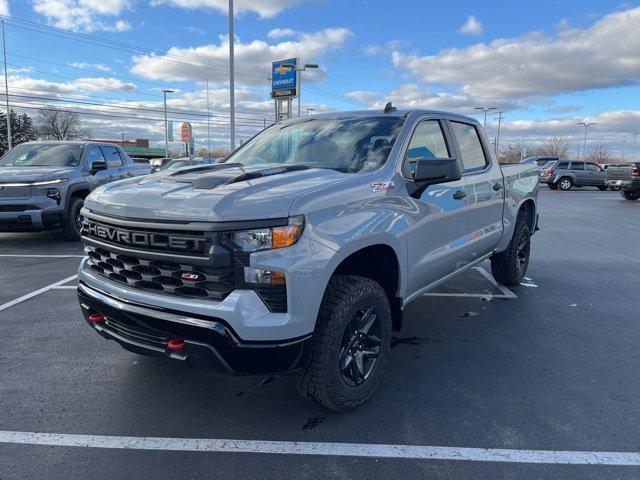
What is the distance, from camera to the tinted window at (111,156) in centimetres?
1021

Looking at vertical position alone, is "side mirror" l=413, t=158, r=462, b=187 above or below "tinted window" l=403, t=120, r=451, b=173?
below

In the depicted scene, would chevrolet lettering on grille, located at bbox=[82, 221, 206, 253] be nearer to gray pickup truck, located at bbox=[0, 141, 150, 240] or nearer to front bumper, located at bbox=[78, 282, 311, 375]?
front bumper, located at bbox=[78, 282, 311, 375]

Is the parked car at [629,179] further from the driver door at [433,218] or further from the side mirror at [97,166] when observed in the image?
the side mirror at [97,166]

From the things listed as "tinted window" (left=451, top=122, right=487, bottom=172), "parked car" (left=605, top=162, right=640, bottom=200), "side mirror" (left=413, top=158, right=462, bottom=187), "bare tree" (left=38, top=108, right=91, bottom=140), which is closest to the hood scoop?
"side mirror" (left=413, top=158, right=462, bottom=187)

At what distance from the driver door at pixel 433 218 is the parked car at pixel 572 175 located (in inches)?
1116

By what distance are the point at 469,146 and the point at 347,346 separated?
2.69 m

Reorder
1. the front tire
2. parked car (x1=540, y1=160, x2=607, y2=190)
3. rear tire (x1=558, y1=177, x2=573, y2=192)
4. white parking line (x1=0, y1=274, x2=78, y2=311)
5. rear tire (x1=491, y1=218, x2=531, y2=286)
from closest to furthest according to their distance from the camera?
the front tire, white parking line (x1=0, y1=274, x2=78, y2=311), rear tire (x1=491, y1=218, x2=531, y2=286), parked car (x1=540, y1=160, x2=607, y2=190), rear tire (x1=558, y1=177, x2=573, y2=192)

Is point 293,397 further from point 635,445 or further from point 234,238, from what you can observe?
point 635,445

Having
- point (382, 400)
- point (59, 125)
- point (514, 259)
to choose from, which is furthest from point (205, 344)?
point (59, 125)

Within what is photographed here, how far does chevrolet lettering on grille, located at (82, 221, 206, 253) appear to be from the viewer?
2592 mm

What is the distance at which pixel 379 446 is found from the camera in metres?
2.80

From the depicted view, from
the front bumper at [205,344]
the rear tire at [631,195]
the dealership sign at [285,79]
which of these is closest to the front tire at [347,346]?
the front bumper at [205,344]

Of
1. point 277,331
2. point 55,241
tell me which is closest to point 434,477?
point 277,331

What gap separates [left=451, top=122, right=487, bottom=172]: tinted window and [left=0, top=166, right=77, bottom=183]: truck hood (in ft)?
22.6
